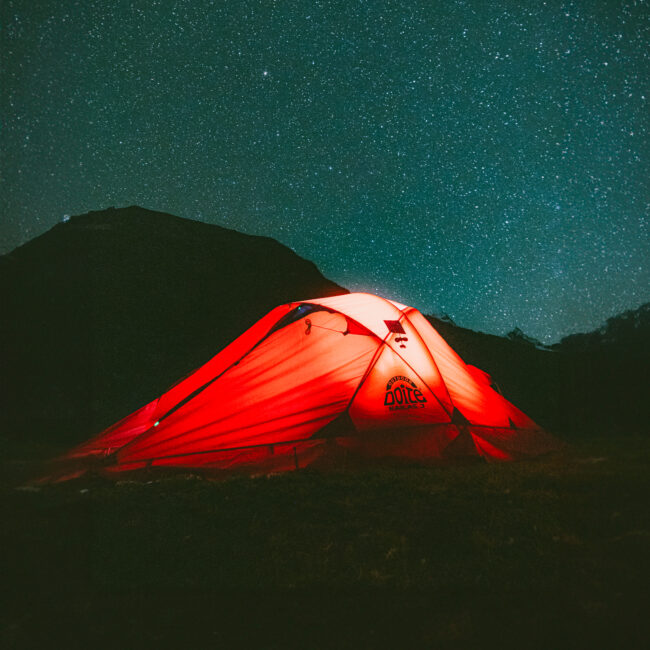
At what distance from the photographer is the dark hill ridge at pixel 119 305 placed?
13242mm

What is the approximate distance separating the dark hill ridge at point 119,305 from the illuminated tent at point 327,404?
185 inches

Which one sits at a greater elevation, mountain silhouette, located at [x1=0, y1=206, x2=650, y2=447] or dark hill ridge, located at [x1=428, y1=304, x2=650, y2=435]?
mountain silhouette, located at [x1=0, y1=206, x2=650, y2=447]

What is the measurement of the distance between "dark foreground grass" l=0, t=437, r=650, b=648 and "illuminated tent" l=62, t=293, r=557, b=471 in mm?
708

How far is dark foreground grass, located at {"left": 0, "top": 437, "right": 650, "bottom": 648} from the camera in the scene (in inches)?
A: 91.3

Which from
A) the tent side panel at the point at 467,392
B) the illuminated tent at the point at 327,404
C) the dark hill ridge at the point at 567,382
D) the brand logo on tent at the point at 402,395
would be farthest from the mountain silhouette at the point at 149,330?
the brand logo on tent at the point at 402,395

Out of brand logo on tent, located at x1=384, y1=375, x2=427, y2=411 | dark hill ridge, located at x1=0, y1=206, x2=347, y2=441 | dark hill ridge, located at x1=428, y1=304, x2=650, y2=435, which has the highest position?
dark hill ridge, located at x1=0, y1=206, x2=347, y2=441

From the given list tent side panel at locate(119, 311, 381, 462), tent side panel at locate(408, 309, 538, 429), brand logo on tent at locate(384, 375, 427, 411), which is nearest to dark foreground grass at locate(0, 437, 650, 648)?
tent side panel at locate(119, 311, 381, 462)

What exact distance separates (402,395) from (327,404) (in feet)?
3.64

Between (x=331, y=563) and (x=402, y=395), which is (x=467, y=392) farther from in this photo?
(x=331, y=563)

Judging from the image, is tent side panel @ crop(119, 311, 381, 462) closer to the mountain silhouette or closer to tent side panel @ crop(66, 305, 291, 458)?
tent side panel @ crop(66, 305, 291, 458)

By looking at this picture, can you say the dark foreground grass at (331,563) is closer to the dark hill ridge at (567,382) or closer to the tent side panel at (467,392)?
the tent side panel at (467,392)

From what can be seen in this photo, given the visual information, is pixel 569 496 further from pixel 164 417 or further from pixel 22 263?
pixel 22 263

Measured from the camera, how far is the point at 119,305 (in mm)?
21859

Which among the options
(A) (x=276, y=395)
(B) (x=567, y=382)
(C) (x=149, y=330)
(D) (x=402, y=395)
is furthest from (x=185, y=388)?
(B) (x=567, y=382)
